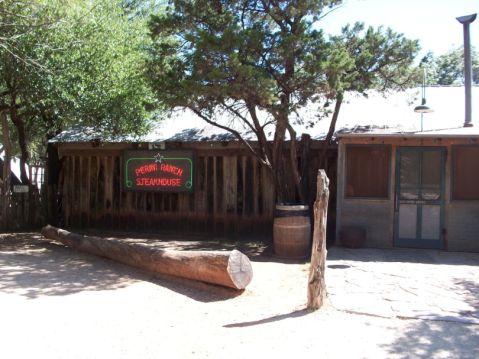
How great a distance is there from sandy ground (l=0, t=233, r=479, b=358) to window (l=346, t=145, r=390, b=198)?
108 inches

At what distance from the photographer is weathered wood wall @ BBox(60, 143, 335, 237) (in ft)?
34.7

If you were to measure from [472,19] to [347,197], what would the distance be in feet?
15.5

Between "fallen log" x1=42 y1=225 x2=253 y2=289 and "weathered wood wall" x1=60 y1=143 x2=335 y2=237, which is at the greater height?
"weathered wood wall" x1=60 y1=143 x2=335 y2=237

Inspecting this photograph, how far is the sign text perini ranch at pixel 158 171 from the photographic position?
35.6ft

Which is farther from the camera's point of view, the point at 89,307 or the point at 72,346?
the point at 89,307

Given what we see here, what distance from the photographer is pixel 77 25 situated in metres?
9.12

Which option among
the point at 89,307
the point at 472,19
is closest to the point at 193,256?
the point at 89,307

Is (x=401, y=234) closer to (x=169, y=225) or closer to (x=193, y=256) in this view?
(x=193, y=256)

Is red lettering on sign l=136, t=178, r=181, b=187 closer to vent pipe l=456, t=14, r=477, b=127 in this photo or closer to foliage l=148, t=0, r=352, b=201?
foliage l=148, t=0, r=352, b=201

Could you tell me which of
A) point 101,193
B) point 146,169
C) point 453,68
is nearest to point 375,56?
point 146,169

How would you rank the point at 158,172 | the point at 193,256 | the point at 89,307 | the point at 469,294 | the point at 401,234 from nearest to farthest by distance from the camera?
the point at 89,307, the point at 469,294, the point at 193,256, the point at 401,234, the point at 158,172

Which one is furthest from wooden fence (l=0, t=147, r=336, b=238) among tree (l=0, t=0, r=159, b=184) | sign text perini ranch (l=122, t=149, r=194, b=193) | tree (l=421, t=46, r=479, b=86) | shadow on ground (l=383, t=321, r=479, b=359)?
tree (l=421, t=46, r=479, b=86)

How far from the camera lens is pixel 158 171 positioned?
11078 mm

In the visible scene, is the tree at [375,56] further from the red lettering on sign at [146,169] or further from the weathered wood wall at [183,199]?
the red lettering on sign at [146,169]
